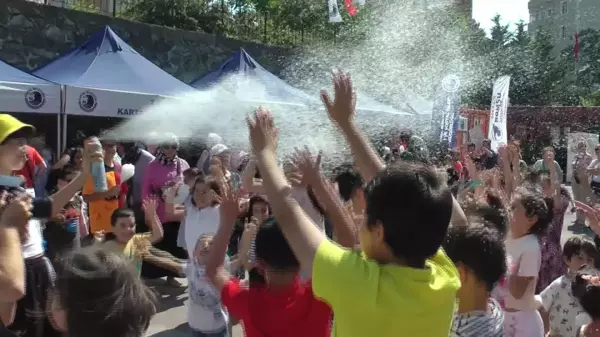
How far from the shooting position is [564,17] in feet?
229

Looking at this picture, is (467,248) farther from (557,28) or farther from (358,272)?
(557,28)

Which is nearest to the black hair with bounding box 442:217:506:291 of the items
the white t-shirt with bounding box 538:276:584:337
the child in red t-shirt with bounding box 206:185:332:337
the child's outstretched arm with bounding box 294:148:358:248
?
the child's outstretched arm with bounding box 294:148:358:248

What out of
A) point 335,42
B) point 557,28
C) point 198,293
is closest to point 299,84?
point 335,42

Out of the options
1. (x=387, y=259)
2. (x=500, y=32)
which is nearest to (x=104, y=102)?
(x=387, y=259)

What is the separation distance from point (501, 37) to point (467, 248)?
4420 cm

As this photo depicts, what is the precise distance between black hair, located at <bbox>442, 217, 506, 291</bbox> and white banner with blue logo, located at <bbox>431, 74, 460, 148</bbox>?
965 centimetres

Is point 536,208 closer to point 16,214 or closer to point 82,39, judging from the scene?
point 16,214

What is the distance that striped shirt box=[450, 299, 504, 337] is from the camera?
7.78 feet

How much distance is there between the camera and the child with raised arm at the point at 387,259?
5.55ft

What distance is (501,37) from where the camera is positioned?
144 feet

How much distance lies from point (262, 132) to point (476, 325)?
3.54ft

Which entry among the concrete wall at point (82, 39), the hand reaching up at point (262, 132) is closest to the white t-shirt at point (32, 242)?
the hand reaching up at point (262, 132)

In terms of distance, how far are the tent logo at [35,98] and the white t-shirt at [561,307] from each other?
6366 mm

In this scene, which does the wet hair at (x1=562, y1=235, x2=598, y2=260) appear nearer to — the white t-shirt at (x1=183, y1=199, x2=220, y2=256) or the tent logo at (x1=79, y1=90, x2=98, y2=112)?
the white t-shirt at (x1=183, y1=199, x2=220, y2=256)
